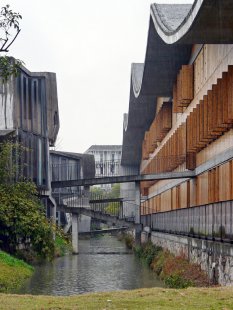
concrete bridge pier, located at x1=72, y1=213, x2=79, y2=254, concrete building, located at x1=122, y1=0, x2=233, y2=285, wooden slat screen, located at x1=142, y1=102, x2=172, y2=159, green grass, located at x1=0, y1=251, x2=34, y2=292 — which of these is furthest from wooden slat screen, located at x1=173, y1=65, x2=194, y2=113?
green grass, located at x1=0, y1=251, x2=34, y2=292

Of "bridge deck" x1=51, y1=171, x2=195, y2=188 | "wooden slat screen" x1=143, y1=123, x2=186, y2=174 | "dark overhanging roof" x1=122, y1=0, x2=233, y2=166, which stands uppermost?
"dark overhanging roof" x1=122, y1=0, x2=233, y2=166

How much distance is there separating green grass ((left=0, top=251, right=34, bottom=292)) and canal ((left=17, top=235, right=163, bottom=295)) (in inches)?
12.9

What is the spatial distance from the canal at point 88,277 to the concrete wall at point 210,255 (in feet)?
4.95

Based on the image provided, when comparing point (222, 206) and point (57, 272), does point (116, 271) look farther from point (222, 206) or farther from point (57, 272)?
point (222, 206)

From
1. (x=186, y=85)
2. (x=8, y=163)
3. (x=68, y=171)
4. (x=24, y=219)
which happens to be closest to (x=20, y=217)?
(x=24, y=219)

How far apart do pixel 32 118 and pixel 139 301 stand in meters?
26.5

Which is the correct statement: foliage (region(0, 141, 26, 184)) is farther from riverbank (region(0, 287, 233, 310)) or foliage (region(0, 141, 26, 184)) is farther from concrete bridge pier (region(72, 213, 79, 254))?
riverbank (region(0, 287, 233, 310))

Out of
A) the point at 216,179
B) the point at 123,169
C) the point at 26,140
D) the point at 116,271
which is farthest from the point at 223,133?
the point at 123,169

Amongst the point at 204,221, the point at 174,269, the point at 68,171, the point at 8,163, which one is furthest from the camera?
the point at 68,171

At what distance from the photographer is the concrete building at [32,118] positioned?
3391 cm

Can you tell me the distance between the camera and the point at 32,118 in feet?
123

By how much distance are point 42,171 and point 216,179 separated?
13.9 metres

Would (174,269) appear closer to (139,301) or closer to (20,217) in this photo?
(20,217)

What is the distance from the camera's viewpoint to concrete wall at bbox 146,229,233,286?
16853mm
